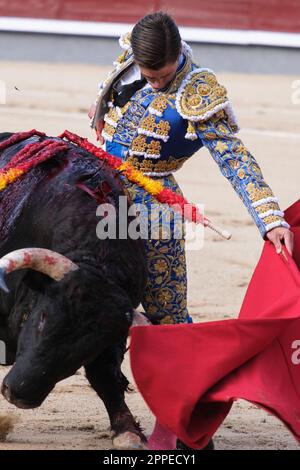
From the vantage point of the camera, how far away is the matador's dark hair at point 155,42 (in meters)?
3.13

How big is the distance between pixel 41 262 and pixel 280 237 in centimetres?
68

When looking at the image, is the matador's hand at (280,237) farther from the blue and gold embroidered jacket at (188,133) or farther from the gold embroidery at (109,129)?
the gold embroidery at (109,129)

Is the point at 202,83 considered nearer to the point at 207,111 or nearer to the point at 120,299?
the point at 207,111

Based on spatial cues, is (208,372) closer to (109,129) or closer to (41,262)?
(41,262)

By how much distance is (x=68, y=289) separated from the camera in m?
3.06

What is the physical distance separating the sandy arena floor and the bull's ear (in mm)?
618

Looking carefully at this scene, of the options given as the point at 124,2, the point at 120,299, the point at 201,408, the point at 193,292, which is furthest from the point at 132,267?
the point at 124,2

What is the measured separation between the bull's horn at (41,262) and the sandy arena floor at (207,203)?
0.68 meters

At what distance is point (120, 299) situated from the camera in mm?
3092

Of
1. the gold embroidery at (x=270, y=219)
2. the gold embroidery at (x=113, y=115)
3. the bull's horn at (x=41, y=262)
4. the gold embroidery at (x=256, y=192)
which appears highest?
the gold embroidery at (x=113, y=115)

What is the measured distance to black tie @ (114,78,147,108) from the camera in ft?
11.4

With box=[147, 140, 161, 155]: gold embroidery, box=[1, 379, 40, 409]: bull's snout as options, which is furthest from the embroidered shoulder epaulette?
box=[1, 379, 40, 409]: bull's snout

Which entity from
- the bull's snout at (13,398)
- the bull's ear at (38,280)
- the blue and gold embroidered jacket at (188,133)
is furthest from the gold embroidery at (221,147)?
the bull's snout at (13,398)

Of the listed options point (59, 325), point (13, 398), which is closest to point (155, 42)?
point (59, 325)
